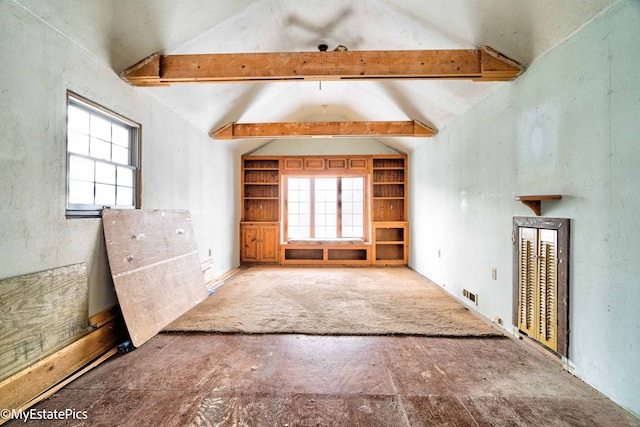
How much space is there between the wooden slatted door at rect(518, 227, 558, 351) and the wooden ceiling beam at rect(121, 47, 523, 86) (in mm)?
1499

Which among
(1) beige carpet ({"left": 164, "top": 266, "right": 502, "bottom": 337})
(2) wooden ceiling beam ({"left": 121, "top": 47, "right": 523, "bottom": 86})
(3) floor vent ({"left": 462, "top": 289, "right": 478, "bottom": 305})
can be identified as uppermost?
(2) wooden ceiling beam ({"left": 121, "top": 47, "right": 523, "bottom": 86})

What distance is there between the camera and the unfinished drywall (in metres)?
1.71

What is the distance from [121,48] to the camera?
→ 8.36ft

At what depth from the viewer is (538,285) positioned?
7.91ft

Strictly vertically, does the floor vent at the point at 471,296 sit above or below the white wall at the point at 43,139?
below

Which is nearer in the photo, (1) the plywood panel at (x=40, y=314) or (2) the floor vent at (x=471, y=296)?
(1) the plywood panel at (x=40, y=314)

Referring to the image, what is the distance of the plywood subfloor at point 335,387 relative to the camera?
5.59 feet

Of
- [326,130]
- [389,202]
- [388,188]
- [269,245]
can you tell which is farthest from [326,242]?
[326,130]

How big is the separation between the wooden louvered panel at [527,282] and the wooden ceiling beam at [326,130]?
8.90 feet

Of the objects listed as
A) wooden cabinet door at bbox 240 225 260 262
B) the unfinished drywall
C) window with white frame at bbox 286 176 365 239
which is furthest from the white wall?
window with white frame at bbox 286 176 365 239

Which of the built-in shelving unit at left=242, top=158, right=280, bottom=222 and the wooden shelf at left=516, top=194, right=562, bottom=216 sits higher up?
the built-in shelving unit at left=242, top=158, right=280, bottom=222

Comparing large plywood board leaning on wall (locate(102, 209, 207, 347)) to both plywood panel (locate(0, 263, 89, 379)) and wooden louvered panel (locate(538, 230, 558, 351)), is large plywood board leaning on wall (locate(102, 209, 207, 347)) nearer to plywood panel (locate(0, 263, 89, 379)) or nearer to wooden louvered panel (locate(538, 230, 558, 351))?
plywood panel (locate(0, 263, 89, 379))

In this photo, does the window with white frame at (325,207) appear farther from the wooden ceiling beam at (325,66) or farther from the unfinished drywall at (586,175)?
the wooden ceiling beam at (325,66)

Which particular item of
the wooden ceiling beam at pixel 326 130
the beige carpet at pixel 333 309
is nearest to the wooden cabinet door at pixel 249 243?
the beige carpet at pixel 333 309
